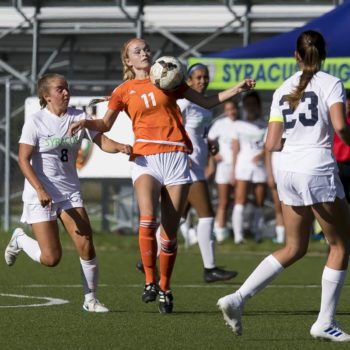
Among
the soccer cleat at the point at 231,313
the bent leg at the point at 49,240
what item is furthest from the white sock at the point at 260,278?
the bent leg at the point at 49,240

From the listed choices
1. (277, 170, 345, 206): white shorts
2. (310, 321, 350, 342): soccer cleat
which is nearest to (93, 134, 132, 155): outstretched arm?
(277, 170, 345, 206): white shorts

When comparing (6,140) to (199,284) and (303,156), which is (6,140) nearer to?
(199,284)

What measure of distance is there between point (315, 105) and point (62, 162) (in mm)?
2748

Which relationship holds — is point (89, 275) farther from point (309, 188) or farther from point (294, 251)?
point (309, 188)

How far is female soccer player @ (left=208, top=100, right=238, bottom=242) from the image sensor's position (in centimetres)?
2116

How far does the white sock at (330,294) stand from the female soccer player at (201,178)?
4679 millimetres

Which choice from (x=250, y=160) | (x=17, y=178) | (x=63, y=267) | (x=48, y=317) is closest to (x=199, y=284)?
(x=63, y=267)

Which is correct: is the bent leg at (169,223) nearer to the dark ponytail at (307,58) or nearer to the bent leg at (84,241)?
the bent leg at (84,241)

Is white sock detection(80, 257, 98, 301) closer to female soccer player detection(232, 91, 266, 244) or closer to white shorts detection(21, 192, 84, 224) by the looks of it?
white shorts detection(21, 192, 84, 224)

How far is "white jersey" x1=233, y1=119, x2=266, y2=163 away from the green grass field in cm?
418

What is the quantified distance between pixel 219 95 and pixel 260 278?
1.97 metres

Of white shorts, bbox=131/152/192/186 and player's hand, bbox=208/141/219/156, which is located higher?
player's hand, bbox=208/141/219/156

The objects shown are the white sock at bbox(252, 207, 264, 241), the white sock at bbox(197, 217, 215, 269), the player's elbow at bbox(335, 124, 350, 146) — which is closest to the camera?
the player's elbow at bbox(335, 124, 350, 146)

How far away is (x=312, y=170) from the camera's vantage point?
356 inches
